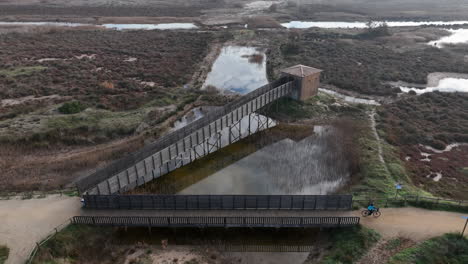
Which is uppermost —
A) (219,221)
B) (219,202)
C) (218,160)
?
(219,202)

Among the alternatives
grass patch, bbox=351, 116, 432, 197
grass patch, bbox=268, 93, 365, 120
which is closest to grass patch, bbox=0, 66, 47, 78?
grass patch, bbox=268, 93, 365, 120

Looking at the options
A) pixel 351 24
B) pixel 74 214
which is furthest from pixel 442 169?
pixel 351 24

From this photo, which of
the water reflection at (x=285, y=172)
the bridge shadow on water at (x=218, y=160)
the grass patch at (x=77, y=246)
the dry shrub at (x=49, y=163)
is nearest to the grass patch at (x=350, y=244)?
the water reflection at (x=285, y=172)

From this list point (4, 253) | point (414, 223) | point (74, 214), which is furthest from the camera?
point (74, 214)

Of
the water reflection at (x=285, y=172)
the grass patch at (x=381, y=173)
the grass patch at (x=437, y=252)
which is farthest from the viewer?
the water reflection at (x=285, y=172)

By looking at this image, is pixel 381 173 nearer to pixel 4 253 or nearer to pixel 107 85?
pixel 4 253

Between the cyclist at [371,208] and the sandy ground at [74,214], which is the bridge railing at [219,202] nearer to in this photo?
the sandy ground at [74,214]
